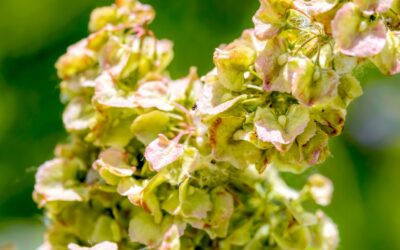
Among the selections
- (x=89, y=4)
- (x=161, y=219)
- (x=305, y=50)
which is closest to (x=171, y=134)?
(x=161, y=219)

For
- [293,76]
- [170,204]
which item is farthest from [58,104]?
[293,76]

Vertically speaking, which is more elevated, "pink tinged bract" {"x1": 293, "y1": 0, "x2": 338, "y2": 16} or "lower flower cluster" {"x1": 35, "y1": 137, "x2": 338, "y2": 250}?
"pink tinged bract" {"x1": 293, "y1": 0, "x2": 338, "y2": 16}

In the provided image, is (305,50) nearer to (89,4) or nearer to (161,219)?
(161,219)

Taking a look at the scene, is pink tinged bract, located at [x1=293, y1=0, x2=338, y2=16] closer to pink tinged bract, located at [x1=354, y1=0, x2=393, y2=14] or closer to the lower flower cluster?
pink tinged bract, located at [x1=354, y1=0, x2=393, y2=14]

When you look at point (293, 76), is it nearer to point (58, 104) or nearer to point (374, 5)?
point (374, 5)

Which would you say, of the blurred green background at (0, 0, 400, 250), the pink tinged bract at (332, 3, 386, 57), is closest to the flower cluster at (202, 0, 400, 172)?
the pink tinged bract at (332, 3, 386, 57)

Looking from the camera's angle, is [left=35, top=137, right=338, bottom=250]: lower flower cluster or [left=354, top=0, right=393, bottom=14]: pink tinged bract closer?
[left=354, top=0, right=393, bottom=14]: pink tinged bract
